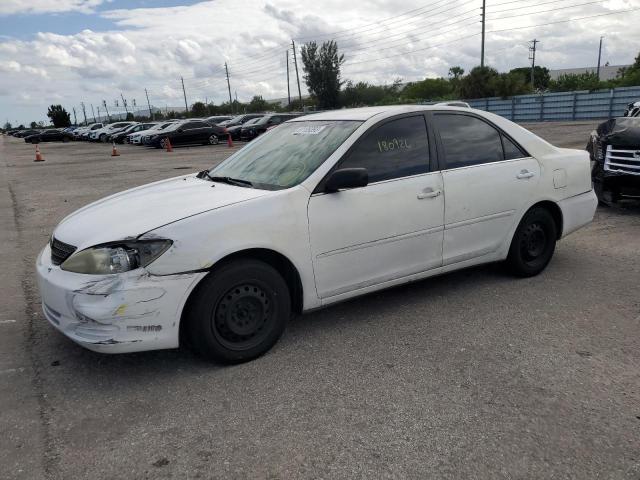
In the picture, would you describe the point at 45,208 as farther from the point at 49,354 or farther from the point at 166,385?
the point at 166,385

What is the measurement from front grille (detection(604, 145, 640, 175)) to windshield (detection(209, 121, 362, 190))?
5.06 metres

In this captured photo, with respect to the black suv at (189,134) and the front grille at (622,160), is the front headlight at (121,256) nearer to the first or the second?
the front grille at (622,160)

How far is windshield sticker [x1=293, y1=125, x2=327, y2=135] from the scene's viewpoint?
13.9 feet

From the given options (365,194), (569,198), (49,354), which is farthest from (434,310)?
(49,354)

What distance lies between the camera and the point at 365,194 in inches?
151

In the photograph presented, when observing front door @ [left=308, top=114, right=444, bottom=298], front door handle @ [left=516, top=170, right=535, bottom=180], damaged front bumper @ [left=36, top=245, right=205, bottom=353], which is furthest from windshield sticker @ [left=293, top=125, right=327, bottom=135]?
front door handle @ [left=516, top=170, right=535, bottom=180]

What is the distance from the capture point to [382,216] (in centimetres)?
388

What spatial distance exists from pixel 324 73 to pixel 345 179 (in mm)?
63765

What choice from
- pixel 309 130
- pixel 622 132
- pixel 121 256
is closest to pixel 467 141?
pixel 309 130

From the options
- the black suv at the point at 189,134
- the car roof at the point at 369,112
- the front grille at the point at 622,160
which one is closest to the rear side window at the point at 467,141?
the car roof at the point at 369,112

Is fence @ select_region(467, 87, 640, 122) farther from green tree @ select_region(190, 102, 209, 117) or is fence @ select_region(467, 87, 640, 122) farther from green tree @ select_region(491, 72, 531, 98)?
green tree @ select_region(190, 102, 209, 117)

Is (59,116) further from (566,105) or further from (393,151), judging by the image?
(393,151)

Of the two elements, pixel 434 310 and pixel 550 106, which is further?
pixel 550 106

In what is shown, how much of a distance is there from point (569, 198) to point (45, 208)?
897 centimetres
